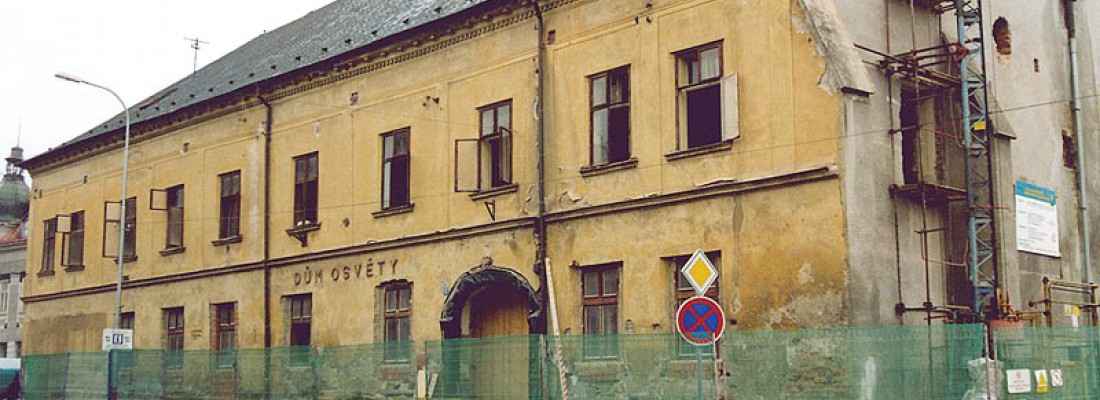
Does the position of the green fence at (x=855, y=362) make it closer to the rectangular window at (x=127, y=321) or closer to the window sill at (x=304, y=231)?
the window sill at (x=304, y=231)

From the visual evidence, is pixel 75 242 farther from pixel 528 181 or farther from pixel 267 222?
pixel 528 181

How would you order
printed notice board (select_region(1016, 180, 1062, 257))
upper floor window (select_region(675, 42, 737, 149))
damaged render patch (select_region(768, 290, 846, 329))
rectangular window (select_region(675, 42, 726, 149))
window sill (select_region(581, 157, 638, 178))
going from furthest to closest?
1. window sill (select_region(581, 157, 638, 178))
2. printed notice board (select_region(1016, 180, 1062, 257))
3. rectangular window (select_region(675, 42, 726, 149))
4. upper floor window (select_region(675, 42, 737, 149))
5. damaged render patch (select_region(768, 290, 846, 329))

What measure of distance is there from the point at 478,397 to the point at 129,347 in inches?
535

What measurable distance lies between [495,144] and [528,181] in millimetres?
1467

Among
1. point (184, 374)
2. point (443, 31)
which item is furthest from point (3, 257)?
point (443, 31)

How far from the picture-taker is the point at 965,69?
1972cm

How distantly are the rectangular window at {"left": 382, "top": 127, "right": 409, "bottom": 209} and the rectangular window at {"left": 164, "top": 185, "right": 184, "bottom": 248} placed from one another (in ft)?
30.2

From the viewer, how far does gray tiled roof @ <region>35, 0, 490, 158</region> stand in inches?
1101

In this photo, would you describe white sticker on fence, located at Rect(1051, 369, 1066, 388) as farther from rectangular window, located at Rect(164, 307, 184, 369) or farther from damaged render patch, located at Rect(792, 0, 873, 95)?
rectangular window, located at Rect(164, 307, 184, 369)

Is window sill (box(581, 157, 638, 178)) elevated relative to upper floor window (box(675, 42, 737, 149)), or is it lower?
lower

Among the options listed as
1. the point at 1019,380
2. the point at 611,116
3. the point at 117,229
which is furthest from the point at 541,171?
the point at 117,229

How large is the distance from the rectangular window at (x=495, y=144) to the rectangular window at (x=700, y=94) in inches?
172

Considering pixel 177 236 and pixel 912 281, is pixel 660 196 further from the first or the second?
pixel 177 236

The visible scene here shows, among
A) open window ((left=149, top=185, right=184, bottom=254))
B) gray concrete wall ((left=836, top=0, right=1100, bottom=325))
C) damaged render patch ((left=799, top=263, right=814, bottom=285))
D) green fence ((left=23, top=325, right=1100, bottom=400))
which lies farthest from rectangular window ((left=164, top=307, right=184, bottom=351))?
gray concrete wall ((left=836, top=0, right=1100, bottom=325))
